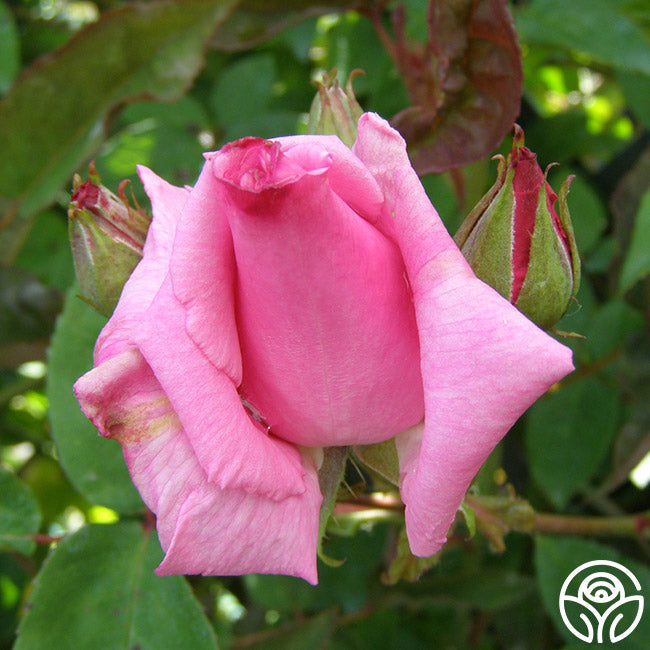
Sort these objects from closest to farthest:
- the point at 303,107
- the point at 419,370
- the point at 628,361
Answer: the point at 419,370
the point at 628,361
the point at 303,107

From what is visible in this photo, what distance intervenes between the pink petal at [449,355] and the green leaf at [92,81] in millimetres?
Answer: 606

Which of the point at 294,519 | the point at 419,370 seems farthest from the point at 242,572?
the point at 419,370

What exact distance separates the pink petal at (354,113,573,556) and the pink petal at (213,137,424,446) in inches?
1.1

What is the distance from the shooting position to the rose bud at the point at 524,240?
1.82ft

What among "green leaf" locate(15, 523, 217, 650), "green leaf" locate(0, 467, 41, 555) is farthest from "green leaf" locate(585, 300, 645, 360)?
"green leaf" locate(0, 467, 41, 555)

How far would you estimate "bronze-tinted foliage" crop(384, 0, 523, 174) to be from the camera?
742 millimetres

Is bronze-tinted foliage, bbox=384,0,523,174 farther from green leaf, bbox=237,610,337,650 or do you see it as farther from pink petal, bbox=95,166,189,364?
green leaf, bbox=237,610,337,650

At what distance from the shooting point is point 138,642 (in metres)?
0.77

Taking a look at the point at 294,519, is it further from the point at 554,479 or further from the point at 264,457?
the point at 554,479

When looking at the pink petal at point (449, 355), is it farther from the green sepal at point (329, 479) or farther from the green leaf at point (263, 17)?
the green leaf at point (263, 17)

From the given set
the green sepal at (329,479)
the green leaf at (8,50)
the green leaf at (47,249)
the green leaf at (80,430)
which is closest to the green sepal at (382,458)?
the green sepal at (329,479)

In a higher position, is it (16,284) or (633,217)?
(16,284)

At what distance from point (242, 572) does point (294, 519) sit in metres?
0.05

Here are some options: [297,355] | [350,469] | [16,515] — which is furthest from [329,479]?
[16,515]
